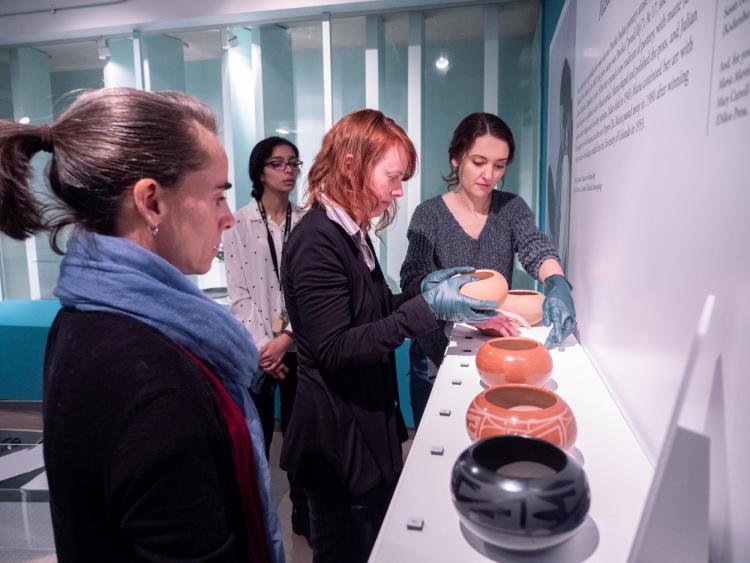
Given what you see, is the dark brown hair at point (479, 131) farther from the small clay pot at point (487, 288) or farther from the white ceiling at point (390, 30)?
the white ceiling at point (390, 30)

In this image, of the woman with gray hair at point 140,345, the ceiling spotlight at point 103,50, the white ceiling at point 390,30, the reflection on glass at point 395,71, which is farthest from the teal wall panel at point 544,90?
the ceiling spotlight at point 103,50

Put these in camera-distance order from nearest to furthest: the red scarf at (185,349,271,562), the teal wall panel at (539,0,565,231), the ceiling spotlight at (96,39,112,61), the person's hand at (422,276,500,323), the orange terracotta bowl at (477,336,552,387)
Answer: the red scarf at (185,349,271,562) → the orange terracotta bowl at (477,336,552,387) → the person's hand at (422,276,500,323) → the teal wall panel at (539,0,565,231) → the ceiling spotlight at (96,39,112,61)

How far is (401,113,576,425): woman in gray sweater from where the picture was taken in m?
1.54

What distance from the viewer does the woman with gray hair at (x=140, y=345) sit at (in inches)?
20.4

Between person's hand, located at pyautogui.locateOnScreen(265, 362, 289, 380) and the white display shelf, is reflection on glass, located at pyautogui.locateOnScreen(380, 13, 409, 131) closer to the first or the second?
person's hand, located at pyautogui.locateOnScreen(265, 362, 289, 380)

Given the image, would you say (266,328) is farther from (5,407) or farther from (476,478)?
(5,407)

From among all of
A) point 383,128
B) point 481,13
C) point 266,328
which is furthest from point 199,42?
point 383,128

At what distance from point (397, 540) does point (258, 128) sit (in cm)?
304

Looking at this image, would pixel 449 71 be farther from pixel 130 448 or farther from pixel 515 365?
pixel 130 448

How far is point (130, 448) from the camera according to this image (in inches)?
19.8

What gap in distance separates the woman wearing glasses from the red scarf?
1.21m

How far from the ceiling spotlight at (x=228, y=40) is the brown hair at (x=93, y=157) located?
290 cm

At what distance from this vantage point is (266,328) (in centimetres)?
194

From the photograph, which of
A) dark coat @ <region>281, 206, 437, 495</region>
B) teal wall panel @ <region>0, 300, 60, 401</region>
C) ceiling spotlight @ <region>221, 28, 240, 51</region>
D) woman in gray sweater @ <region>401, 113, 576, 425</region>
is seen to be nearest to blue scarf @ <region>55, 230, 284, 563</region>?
dark coat @ <region>281, 206, 437, 495</region>
